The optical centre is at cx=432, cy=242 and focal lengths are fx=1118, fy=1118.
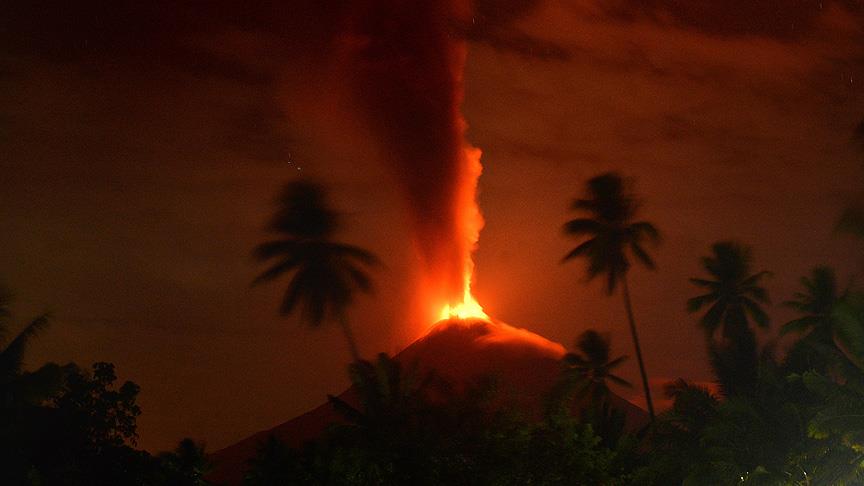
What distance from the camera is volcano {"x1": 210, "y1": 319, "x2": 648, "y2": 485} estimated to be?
81375 millimetres

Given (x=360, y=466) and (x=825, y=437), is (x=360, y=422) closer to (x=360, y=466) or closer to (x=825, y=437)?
(x=360, y=466)

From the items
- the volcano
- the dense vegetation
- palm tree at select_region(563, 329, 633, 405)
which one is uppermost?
the volcano

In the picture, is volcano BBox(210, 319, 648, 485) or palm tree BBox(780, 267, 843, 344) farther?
volcano BBox(210, 319, 648, 485)

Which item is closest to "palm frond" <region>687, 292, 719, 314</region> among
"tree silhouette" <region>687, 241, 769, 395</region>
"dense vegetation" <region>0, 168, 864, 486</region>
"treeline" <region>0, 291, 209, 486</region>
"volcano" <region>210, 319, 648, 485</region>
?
A: "tree silhouette" <region>687, 241, 769, 395</region>

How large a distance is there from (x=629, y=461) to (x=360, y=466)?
9.84 metres

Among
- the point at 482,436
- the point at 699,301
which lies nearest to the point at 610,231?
the point at 699,301

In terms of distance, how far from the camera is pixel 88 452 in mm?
25297

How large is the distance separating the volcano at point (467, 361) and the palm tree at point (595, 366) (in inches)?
912

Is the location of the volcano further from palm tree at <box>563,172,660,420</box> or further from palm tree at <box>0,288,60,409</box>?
palm tree at <box>0,288,60,409</box>

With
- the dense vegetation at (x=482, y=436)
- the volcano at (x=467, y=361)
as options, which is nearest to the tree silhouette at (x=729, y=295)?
the dense vegetation at (x=482, y=436)

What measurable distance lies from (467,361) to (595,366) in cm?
3168

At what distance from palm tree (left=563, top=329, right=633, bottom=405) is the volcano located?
2318 cm

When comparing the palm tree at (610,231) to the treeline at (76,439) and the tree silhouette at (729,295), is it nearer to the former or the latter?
the tree silhouette at (729,295)

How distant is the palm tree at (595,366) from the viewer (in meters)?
53.8
